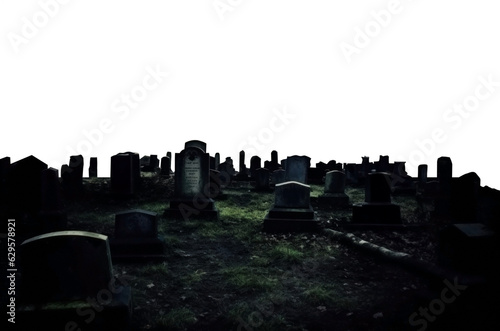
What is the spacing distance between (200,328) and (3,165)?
901 cm

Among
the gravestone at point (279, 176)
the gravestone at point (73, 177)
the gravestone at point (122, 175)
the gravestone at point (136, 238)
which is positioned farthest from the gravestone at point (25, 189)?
the gravestone at point (279, 176)

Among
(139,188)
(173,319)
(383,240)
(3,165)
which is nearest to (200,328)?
(173,319)

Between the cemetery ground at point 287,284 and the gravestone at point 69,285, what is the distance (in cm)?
61

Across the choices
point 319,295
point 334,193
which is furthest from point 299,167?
point 319,295

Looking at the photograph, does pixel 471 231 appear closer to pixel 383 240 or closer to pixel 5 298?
pixel 383 240

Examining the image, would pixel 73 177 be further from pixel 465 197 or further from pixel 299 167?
pixel 465 197

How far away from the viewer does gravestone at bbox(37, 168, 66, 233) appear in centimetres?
855

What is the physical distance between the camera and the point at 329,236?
9328mm

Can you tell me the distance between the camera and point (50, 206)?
342 inches

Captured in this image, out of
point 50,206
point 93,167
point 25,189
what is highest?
point 93,167

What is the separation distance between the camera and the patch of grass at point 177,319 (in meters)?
4.84

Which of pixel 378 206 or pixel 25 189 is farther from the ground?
pixel 25 189

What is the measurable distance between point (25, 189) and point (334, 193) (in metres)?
9.94

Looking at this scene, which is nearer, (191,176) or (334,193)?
(191,176)
